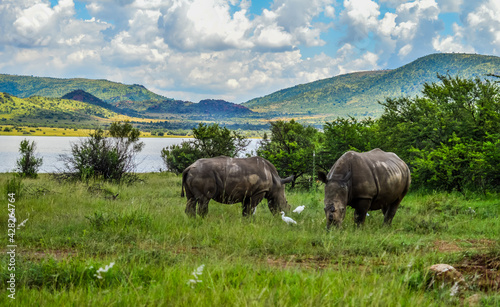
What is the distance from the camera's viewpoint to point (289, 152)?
2184 cm

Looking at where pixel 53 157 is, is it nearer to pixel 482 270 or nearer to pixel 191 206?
pixel 191 206

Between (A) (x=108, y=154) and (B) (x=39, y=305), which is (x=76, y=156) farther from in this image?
(B) (x=39, y=305)

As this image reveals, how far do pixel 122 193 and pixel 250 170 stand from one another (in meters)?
7.32

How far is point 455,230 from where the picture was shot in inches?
349

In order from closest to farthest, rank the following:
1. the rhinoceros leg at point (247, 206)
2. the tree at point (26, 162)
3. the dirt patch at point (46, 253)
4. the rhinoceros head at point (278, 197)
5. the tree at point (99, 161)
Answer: the dirt patch at point (46, 253) < the rhinoceros leg at point (247, 206) < the rhinoceros head at point (278, 197) < the tree at point (99, 161) < the tree at point (26, 162)

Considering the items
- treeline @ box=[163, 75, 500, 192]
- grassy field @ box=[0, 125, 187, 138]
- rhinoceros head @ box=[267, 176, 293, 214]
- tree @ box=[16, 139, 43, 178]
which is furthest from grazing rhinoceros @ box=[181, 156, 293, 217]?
grassy field @ box=[0, 125, 187, 138]

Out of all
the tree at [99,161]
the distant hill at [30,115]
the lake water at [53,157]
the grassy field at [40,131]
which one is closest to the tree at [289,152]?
the lake water at [53,157]

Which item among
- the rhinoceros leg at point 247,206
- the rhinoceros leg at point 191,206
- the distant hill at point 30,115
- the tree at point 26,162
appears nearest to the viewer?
the rhinoceros leg at point 191,206

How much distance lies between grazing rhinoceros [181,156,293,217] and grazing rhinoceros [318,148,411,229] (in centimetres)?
225

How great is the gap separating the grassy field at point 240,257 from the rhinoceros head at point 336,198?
1.01 feet

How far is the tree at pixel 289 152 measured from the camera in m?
20.2

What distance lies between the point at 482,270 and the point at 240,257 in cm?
317

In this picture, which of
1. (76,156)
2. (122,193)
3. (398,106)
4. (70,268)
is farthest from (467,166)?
(76,156)

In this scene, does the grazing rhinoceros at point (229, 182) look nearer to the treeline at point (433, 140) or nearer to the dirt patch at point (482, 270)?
the treeline at point (433, 140)
